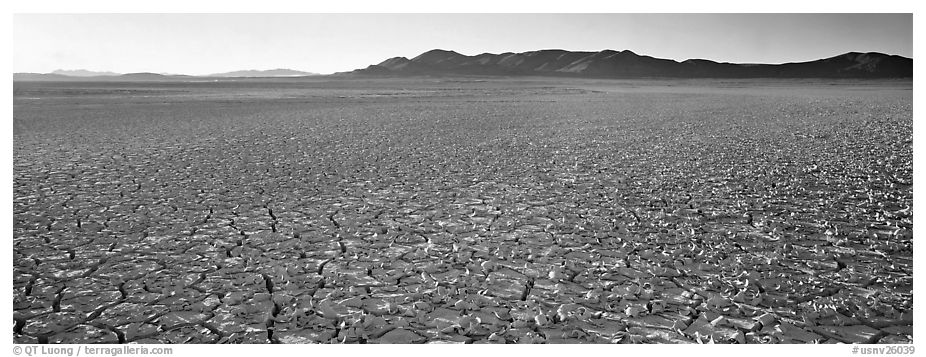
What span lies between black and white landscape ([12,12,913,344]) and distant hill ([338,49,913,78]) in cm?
10247

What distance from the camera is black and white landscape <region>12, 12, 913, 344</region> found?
352cm

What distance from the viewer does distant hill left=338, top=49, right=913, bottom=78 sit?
105 m

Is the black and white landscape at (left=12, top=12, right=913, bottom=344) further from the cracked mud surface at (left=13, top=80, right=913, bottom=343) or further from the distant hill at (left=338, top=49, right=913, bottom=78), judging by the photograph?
the distant hill at (left=338, top=49, right=913, bottom=78)

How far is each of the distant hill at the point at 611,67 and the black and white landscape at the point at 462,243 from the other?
102 metres

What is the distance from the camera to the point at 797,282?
4.05 m

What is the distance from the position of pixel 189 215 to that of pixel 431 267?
2.96m

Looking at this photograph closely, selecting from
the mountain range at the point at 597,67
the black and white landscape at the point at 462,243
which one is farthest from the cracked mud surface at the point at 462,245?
the mountain range at the point at 597,67

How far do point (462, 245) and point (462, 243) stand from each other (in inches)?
2.3

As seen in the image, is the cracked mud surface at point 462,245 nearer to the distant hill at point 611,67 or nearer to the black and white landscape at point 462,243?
the black and white landscape at point 462,243

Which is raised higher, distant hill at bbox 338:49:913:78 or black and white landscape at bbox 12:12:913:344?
distant hill at bbox 338:49:913:78

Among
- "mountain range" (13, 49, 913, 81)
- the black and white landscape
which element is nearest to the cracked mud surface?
the black and white landscape

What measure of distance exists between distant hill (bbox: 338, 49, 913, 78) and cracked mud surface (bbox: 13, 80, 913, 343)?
102864 millimetres

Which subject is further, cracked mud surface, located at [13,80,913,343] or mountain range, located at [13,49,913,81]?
mountain range, located at [13,49,913,81]

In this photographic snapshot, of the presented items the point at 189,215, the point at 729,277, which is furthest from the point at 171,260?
the point at 729,277
